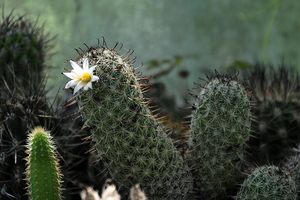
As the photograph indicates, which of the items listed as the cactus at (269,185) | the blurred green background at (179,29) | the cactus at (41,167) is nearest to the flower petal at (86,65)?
the cactus at (41,167)

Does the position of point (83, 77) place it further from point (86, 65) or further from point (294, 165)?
point (294, 165)

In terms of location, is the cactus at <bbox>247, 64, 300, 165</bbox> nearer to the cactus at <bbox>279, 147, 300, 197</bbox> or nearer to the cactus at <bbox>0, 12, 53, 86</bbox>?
the cactus at <bbox>279, 147, 300, 197</bbox>

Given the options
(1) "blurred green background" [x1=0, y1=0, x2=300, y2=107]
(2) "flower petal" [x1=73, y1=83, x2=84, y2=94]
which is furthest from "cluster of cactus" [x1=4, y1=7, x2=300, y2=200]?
(1) "blurred green background" [x1=0, y1=0, x2=300, y2=107]

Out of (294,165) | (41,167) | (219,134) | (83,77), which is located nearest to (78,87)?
(83,77)

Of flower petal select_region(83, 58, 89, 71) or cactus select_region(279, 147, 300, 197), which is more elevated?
flower petal select_region(83, 58, 89, 71)

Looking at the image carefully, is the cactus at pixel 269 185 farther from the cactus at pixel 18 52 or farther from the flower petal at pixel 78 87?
the cactus at pixel 18 52
